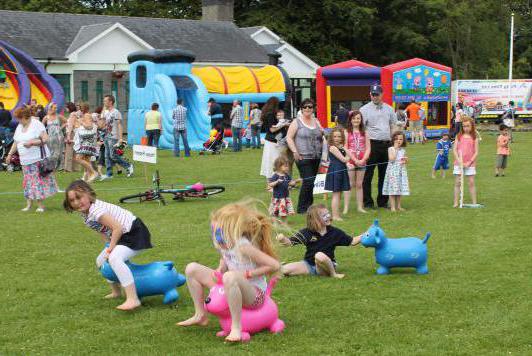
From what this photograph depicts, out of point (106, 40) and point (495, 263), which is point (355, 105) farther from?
point (495, 263)

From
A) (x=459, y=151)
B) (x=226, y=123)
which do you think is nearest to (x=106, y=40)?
(x=226, y=123)

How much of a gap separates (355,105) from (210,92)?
6027mm

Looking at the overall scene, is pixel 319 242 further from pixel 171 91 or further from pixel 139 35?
pixel 139 35

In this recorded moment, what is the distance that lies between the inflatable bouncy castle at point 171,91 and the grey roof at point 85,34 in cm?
735

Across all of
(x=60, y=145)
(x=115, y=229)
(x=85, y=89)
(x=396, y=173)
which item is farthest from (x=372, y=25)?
(x=115, y=229)

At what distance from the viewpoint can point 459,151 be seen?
13.8m

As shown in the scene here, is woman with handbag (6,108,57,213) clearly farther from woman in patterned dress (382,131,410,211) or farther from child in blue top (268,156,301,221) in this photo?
woman in patterned dress (382,131,410,211)

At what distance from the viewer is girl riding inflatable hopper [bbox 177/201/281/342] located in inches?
247

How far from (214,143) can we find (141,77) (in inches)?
187

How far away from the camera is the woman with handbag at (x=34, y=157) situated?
44.2 feet

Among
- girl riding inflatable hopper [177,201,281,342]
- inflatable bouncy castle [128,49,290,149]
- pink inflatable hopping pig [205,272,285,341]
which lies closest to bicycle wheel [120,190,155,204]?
pink inflatable hopping pig [205,272,285,341]

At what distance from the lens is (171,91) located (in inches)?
1141

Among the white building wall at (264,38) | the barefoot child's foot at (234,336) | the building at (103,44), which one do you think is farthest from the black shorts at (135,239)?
the white building wall at (264,38)

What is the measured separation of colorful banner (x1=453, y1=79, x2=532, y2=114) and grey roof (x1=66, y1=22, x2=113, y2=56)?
76.8 ft
